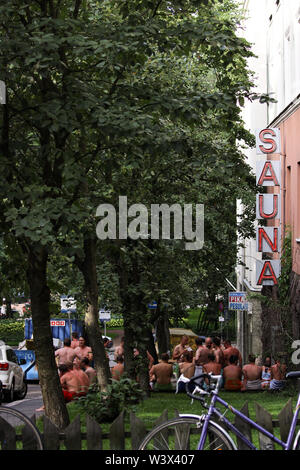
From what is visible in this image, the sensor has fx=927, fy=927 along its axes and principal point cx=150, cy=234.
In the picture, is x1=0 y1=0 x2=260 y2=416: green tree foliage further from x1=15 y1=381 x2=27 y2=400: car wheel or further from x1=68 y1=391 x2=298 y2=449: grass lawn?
x1=15 y1=381 x2=27 y2=400: car wheel

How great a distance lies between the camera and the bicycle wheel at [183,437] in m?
6.55

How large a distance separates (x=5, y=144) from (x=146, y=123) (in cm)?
213

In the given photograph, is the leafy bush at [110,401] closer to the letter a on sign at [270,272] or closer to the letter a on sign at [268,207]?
the letter a on sign at [270,272]

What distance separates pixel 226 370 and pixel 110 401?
10.3m

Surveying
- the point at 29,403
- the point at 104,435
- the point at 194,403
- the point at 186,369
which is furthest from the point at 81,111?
the point at 29,403

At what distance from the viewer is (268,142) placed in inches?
1013

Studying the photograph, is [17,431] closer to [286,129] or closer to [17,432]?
[17,432]

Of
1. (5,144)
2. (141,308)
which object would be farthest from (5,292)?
(141,308)

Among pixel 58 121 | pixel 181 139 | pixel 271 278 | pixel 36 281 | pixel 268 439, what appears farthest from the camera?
pixel 271 278

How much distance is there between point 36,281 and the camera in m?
12.2

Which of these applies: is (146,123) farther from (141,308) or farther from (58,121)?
(141,308)

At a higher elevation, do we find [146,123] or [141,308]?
[146,123]

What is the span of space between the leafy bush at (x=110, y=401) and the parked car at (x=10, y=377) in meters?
10.9

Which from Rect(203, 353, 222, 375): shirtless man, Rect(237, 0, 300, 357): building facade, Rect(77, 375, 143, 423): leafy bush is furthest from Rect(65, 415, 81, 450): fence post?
Rect(237, 0, 300, 357): building facade
